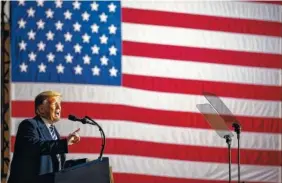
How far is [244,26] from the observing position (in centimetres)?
549

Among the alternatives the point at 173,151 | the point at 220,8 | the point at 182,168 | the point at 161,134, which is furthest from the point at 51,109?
the point at 220,8

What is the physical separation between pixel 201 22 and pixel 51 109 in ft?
8.97

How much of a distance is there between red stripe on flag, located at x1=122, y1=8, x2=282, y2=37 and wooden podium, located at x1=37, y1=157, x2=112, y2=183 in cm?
265

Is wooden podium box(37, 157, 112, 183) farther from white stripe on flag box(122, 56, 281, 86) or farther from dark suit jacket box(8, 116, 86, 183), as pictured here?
white stripe on flag box(122, 56, 281, 86)

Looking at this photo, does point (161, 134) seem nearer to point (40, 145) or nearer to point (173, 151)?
point (173, 151)

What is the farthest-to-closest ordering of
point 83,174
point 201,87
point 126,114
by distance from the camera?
point 201,87
point 126,114
point 83,174

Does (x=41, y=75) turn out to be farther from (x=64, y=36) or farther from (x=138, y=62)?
(x=138, y=62)

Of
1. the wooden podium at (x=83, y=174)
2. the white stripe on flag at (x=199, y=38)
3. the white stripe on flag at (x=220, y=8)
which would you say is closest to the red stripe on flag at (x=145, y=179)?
the white stripe on flag at (x=199, y=38)

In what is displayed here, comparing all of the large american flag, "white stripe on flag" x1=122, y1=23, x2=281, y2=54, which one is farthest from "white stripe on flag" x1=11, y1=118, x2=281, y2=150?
"white stripe on flag" x1=122, y1=23, x2=281, y2=54

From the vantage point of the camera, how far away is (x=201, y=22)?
543 centimetres

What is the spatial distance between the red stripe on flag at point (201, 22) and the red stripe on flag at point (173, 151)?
4.23 feet

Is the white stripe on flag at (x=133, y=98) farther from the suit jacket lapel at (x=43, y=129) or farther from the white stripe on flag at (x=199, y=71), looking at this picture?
the suit jacket lapel at (x=43, y=129)

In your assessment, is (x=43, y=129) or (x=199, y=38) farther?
(x=199, y=38)

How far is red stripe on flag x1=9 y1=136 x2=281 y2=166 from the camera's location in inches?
205
